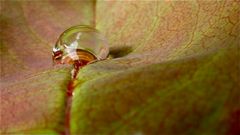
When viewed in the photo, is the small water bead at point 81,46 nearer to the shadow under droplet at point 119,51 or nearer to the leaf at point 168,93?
the shadow under droplet at point 119,51

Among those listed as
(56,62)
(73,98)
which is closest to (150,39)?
(56,62)

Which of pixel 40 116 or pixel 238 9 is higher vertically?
pixel 238 9

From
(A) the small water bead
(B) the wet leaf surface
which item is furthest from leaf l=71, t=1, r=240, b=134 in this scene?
(A) the small water bead

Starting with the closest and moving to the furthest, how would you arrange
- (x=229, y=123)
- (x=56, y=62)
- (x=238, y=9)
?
(x=229, y=123) → (x=238, y=9) → (x=56, y=62)

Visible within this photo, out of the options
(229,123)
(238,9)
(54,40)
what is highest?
(54,40)

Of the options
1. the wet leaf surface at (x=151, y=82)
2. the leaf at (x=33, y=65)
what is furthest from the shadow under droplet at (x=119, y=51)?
the leaf at (x=33, y=65)

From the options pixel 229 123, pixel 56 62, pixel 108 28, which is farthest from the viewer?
pixel 108 28

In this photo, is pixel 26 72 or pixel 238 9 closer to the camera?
pixel 238 9

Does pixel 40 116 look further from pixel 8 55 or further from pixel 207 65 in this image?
pixel 8 55

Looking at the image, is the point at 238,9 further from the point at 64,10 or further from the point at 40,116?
the point at 64,10
